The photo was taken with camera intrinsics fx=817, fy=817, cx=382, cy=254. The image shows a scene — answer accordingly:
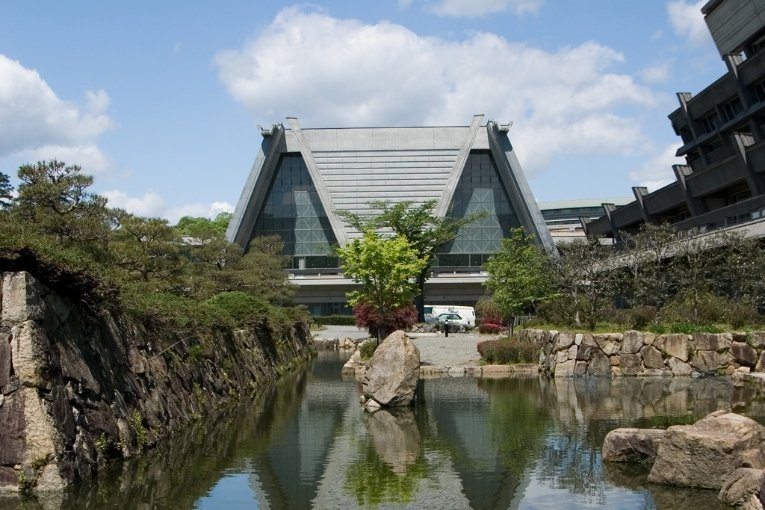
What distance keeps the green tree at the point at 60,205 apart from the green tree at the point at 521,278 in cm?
2325

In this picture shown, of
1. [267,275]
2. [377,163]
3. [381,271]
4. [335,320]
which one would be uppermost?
[377,163]

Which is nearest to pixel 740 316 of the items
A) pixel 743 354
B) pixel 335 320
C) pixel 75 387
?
pixel 743 354

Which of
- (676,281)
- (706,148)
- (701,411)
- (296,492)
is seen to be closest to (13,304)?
(296,492)

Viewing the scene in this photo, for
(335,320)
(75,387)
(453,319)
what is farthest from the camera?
(335,320)

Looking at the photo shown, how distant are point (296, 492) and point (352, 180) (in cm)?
6768

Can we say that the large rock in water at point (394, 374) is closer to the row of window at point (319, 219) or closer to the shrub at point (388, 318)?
the shrub at point (388, 318)

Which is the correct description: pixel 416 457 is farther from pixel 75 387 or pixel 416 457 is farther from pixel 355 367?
pixel 355 367

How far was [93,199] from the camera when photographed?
73.8 ft

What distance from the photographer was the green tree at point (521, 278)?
4028 cm

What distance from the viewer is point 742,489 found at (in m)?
10.5

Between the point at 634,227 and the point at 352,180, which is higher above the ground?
the point at 352,180

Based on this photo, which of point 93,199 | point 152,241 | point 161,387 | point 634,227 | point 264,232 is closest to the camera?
point 161,387

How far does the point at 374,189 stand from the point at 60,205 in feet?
190

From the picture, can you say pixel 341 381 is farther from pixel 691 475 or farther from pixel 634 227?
pixel 634 227
